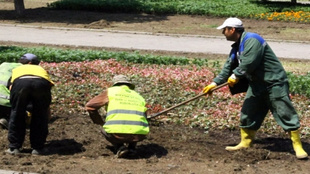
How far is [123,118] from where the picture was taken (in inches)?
292

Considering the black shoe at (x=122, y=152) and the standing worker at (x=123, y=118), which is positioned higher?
the standing worker at (x=123, y=118)

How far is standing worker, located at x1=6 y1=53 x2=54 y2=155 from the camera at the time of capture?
7.59 metres

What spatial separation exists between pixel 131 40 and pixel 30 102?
1007cm

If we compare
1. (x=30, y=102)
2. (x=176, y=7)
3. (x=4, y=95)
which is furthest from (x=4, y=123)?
(x=176, y=7)

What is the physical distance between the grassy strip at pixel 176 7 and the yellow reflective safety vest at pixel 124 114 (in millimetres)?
15421

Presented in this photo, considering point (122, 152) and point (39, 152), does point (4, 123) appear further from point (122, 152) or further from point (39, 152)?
point (122, 152)

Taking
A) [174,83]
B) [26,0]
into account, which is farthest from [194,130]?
[26,0]

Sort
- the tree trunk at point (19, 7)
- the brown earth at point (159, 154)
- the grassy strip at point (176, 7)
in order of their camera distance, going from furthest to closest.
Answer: the grassy strip at point (176, 7), the tree trunk at point (19, 7), the brown earth at point (159, 154)

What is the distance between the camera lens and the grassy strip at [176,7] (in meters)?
23.0

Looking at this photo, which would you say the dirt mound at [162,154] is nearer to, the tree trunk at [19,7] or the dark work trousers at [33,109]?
the dark work trousers at [33,109]

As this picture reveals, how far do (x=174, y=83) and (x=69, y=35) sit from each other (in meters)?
8.20

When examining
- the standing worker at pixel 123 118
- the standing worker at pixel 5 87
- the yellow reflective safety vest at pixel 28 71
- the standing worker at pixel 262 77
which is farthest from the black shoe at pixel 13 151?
the standing worker at pixel 262 77

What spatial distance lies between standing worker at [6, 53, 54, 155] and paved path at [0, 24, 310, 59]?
849 centimetres

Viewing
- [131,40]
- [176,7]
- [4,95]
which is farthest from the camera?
[176,7]
